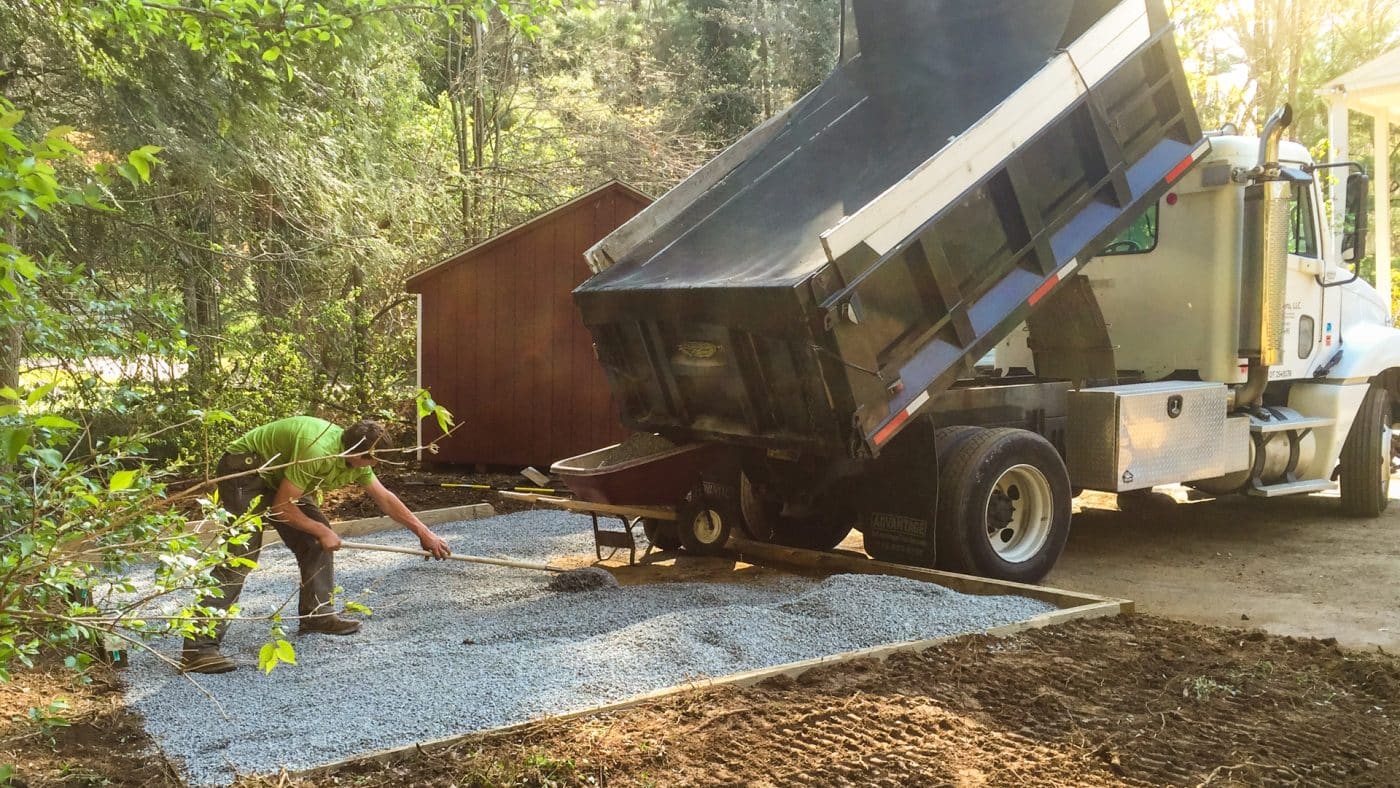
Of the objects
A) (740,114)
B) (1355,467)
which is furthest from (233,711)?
(740,114)

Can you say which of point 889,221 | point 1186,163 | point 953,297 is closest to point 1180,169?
point 1186,163

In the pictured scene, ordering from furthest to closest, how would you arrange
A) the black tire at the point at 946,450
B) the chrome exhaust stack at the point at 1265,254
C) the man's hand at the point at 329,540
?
1. the chrome exhaust stack at the point at 1265,254
2. the black tire at the point at 946,450
3. the man's hand at the point at 329,540

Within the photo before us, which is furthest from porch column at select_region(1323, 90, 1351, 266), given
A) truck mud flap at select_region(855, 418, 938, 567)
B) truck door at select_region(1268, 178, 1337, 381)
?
truck mud flap at select_region(855, 418, 938, 567)

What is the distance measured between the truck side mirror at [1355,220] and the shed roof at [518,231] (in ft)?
19.6

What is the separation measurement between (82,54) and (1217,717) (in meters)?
7.34

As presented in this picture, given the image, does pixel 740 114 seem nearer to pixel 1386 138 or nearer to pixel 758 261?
pixel 1386 138

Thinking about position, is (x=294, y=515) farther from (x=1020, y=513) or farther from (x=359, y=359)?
(x=359, y=359)

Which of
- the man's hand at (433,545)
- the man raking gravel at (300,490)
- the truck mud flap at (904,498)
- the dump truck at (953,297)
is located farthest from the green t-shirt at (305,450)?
the truck mud flap at (904,498)

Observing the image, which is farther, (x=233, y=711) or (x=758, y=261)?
(x=758, y=261)

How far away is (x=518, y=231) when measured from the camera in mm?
11570

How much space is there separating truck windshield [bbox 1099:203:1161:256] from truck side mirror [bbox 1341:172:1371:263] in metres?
1.32

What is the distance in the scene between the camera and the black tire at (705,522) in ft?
22.7

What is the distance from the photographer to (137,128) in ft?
24.9

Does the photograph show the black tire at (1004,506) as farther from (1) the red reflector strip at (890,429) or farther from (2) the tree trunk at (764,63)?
(2) the tree trunk at (764,63)
